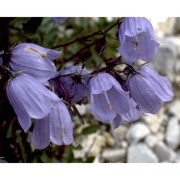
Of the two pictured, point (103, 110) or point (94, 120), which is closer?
point (103, 110)

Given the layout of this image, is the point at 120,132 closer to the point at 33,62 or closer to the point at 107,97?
the point at 107,97

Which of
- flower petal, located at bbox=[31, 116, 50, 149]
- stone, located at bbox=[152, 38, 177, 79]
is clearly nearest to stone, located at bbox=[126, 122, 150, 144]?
stone, located at bbox=[152, 38, 177, 79]

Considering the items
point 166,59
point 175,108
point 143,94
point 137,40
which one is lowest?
point 175,108

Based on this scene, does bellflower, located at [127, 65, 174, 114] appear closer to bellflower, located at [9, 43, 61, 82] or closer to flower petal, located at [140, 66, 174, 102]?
flower petal, located at [140, 66, 174, 102]

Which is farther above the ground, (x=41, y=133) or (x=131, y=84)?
(x=131, y=84)

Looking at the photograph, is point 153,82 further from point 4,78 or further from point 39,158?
point 39,158

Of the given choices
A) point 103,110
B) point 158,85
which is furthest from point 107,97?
point 158,85

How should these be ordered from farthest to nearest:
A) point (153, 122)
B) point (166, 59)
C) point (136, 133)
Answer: point (166, 59) < point (153, 122) < point (136, 133)
